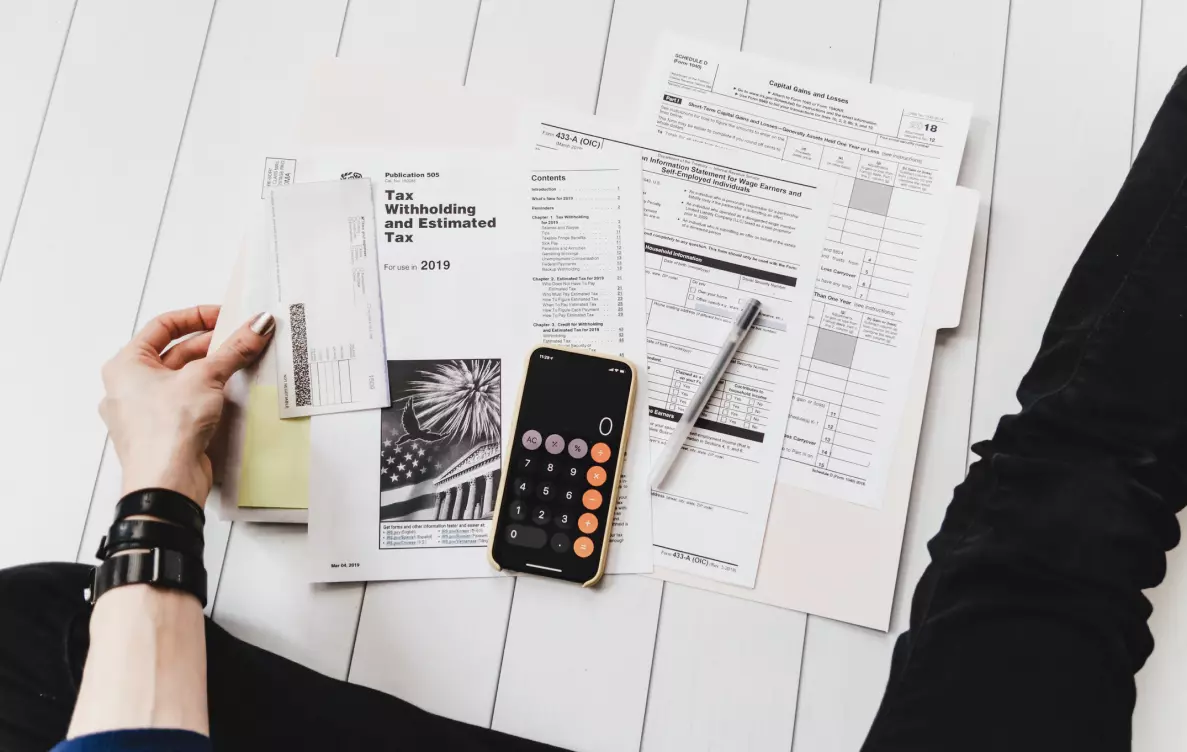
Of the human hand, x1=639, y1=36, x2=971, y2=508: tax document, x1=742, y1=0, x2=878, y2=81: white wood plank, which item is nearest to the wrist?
the human hand

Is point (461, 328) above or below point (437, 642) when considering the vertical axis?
above

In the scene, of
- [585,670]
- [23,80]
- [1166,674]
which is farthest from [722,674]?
[23,80]

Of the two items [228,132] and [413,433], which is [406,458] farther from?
[228,132]

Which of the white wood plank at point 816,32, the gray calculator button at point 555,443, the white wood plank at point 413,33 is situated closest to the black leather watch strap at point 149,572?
the gray calculator button at point 555,443

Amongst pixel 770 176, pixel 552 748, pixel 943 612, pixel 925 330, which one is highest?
pixel 770 176

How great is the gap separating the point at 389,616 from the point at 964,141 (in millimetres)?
589

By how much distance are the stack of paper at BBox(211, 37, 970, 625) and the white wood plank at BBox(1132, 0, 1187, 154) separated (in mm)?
156

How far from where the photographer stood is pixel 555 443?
0.60 m

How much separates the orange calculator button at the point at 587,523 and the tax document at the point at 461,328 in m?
0.02

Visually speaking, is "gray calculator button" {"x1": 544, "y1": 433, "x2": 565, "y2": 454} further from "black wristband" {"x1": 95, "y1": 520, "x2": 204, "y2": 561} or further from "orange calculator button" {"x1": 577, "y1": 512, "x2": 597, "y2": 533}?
"black wristband" {"x1": 95, "y1": 520, "x2": 204, "y2": 561}

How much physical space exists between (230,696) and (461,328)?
0.31m

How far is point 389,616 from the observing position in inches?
23.5

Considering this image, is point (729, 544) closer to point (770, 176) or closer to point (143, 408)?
point (770, 176)

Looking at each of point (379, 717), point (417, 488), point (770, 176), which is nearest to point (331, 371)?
point (417, 488)
